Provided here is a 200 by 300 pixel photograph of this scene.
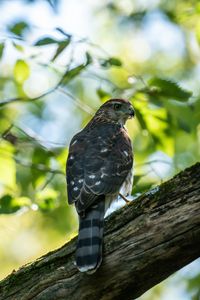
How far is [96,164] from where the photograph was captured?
6.09 meters

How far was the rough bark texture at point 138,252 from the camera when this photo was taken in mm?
4688

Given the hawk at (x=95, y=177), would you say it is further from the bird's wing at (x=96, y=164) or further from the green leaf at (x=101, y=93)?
the green leaf at (x=101, y=93)

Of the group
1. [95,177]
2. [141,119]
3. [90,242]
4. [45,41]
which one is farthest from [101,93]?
[90,242]

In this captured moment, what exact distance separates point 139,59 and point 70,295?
26.2ft

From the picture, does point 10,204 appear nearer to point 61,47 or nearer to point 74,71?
point 74,71

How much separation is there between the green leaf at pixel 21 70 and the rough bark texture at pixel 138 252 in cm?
195

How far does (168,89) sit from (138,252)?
7.09ft

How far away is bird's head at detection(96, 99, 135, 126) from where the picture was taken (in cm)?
757

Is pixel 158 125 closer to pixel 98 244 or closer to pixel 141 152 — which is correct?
pixel 141 152

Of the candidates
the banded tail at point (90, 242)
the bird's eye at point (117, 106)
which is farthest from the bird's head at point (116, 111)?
the banded tail at point (90, 242)

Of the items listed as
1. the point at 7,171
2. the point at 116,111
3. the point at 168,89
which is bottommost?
the point at 116,111

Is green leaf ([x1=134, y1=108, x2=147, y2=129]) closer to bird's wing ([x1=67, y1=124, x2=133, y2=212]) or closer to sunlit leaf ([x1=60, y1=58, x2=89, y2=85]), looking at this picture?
bird's wing ([x1=67, y1=124, x2=133, y2=212])

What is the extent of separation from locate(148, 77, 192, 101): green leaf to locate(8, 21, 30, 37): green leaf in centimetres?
122

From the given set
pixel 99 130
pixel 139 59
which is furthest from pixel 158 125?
pixel 139 59
